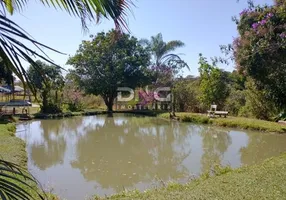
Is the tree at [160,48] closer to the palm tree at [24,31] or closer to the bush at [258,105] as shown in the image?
the bush at [258,105]

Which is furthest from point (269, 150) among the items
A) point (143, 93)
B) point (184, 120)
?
point (143, 93)

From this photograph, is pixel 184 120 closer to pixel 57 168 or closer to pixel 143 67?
pixel 143 67

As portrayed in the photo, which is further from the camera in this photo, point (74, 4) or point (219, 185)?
point (219, 185)

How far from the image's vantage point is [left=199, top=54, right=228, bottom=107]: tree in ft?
54.1

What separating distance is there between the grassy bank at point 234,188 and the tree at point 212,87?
11614 mm

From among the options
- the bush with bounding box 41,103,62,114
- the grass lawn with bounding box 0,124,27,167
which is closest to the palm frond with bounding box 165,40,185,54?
the bush with bounding box 41,103,62,114

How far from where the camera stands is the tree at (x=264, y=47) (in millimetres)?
7406

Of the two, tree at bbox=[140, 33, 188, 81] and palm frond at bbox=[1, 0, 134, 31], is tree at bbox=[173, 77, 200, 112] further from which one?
palm frond at bbox=[1, 0, 134, 31]

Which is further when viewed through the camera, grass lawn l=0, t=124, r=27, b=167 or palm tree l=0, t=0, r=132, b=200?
grass lawn l=0, t=124, r=27, b=167

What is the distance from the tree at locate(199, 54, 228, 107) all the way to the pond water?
11.9 feet

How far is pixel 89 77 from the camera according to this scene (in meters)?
21.3

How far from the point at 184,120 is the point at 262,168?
33.5 feet

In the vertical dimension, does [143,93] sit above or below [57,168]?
above

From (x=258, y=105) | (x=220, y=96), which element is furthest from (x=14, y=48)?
(x=220, y=96)
